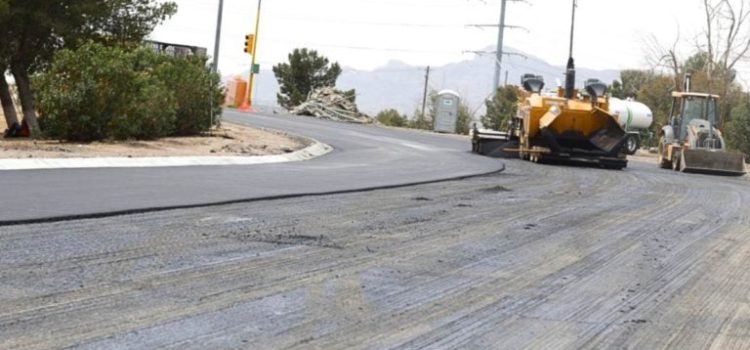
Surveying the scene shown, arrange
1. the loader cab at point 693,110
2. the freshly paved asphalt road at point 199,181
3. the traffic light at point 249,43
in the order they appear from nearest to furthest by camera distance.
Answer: the freshly paved asphalt road at point 199,181, the loader cab at point 693,110, the traffic light at point 249,43

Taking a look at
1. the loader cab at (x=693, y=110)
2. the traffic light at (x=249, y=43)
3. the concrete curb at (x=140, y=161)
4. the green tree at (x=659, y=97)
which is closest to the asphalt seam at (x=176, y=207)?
the concrete curb at (x=140, y=161)

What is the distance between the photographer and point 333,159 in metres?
23.6

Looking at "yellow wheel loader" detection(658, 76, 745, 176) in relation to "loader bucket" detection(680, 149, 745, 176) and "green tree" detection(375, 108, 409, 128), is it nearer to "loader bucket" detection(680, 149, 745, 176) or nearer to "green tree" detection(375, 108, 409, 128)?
"loader bucket" detection(680, 149, 745, 176)

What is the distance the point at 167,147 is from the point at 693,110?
16.3 m

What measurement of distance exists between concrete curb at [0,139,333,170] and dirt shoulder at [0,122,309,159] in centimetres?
58

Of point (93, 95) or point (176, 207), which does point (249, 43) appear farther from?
point (176, 207)

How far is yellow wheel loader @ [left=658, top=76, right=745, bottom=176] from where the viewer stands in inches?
1104

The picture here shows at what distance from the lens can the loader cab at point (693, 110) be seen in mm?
29469

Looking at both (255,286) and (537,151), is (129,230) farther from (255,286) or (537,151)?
(537,151)

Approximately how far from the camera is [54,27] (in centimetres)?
2372

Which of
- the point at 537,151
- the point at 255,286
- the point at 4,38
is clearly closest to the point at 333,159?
the point at 537,151

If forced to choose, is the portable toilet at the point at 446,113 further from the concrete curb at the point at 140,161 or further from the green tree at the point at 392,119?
the concrete curb at the point at 140,161

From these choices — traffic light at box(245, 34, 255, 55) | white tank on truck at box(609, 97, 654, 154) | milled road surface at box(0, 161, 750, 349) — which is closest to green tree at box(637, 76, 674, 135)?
white tank on truck at box(609, 97, 654, 154)

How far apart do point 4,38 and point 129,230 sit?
52.6ft
